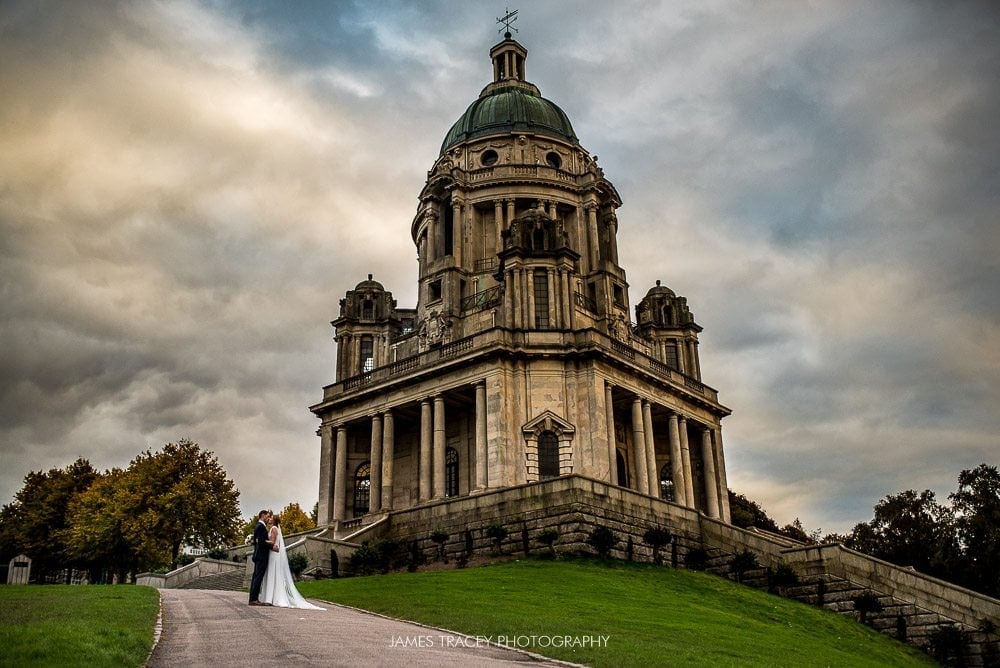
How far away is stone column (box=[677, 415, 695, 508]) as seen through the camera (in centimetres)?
5231

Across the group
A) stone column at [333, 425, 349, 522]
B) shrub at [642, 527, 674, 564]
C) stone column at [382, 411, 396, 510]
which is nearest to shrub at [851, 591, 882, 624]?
shrub at [642, 527, 674, 564]

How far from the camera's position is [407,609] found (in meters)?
20.8

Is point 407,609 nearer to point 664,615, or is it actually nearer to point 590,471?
point 664,615

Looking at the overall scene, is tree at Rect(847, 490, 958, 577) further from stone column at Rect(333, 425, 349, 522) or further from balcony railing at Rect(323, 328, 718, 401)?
stone column at Rect(333, 425, 349, 522)

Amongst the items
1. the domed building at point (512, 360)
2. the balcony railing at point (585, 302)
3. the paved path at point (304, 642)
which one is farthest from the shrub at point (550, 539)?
the balcony railing at point (585, 302)

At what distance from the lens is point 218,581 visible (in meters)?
34.4

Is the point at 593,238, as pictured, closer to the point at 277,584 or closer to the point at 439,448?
the point at 439,448

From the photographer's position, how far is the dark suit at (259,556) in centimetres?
1916

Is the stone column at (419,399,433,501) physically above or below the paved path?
above

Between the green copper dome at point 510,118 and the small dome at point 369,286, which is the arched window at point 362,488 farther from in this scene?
the green copper dome at point 510,118

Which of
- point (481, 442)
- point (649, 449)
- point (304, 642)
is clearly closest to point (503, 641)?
point (304, 642)

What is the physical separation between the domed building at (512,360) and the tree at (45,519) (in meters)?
25.4

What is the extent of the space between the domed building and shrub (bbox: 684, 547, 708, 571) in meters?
2.49

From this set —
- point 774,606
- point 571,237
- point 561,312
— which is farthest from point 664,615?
point 571,237
